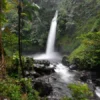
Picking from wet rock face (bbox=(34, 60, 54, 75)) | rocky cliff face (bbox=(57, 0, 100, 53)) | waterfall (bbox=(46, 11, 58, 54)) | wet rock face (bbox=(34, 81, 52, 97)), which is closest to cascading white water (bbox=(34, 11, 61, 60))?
waterfall (bbox=(46, 11, 58, 54))

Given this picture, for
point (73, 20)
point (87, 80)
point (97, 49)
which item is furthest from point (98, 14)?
point (87, 80)

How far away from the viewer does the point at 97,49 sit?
22.0 metres

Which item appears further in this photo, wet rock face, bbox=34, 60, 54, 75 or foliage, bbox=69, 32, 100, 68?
wet rock face, bbox=34, 60, 54, 75

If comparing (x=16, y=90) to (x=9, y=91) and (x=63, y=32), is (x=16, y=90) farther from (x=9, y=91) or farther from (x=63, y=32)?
(x=63, y=32)

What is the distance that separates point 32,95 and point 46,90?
248cm

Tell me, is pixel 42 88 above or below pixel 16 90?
above

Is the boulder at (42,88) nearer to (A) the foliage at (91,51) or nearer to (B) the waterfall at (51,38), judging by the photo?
(A) the foliage at (91,51)

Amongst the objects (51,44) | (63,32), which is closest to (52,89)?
(51,44)

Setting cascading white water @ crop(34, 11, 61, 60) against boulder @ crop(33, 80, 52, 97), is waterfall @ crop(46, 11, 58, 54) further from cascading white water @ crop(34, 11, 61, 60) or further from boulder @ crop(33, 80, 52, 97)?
boulder @ crop(33, 80, 52, 97)

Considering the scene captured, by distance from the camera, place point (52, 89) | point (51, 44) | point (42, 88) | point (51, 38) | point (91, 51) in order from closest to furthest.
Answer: point (42, 88), point (52, 89), point (91, 51), point (51, 44), point (51, 38)

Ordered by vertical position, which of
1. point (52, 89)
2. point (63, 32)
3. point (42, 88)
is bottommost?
point (42, 88)

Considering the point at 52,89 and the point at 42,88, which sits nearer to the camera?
the point at 42,88

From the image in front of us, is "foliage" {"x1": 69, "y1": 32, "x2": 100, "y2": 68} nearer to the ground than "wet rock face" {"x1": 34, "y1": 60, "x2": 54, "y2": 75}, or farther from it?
farther from it

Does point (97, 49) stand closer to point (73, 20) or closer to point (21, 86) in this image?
point (21, 86)
